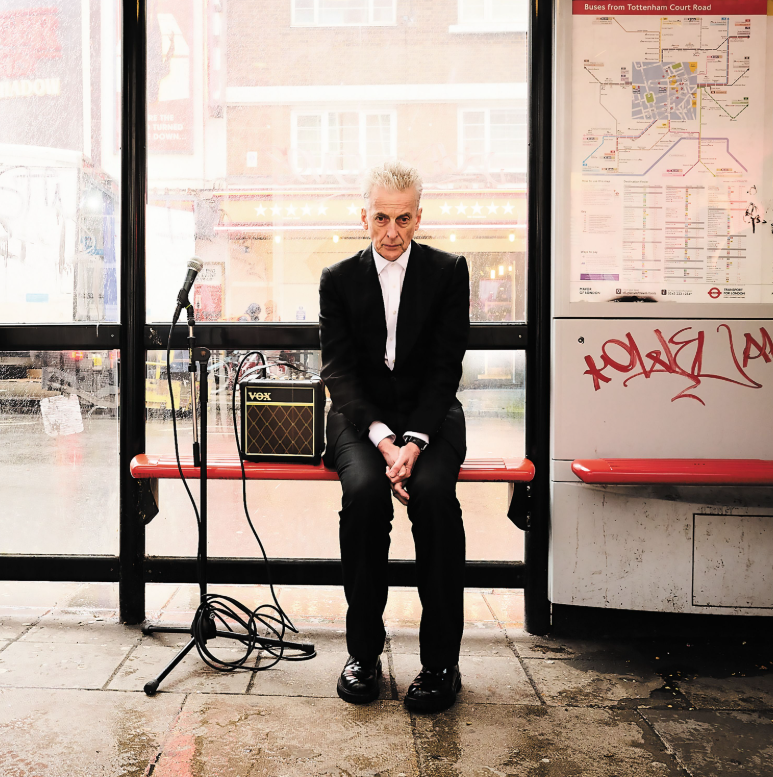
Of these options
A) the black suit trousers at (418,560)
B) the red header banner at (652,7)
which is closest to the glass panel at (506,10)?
the red header banner at (652,7)

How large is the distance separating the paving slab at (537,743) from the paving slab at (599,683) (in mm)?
88

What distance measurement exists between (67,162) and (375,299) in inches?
61.0

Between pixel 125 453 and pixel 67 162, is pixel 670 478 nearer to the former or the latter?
pixel 125 453

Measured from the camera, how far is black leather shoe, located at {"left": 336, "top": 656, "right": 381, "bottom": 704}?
7.23 ft

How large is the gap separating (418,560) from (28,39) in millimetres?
2761

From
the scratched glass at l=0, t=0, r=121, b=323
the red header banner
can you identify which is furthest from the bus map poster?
the scratched glass at l=0, t=0, r=121, b=323

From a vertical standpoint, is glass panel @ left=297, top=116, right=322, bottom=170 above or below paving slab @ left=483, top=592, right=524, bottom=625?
above

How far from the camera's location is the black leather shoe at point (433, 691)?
215cm

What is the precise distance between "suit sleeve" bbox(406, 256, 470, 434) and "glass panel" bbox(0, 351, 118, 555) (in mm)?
1409

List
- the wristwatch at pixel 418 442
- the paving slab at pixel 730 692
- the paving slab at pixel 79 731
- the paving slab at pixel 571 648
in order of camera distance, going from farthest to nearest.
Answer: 1. the paving slab at pixel 571 648
2. the wristwatch at pixel 418 442
3. the paving slab at pixel 730 692
4. the paving slab at pixel 79 731

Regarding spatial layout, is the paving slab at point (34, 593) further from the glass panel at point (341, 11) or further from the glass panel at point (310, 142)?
the glass panel at point (341, 11)

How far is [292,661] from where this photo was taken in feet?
8.28

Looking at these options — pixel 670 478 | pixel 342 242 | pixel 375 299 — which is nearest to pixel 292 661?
pixel 375 299

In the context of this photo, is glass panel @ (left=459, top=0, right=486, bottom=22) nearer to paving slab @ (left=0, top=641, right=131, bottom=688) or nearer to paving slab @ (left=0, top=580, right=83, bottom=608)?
paving slab @ (left=0, top=641, right=131, bottom=688)
